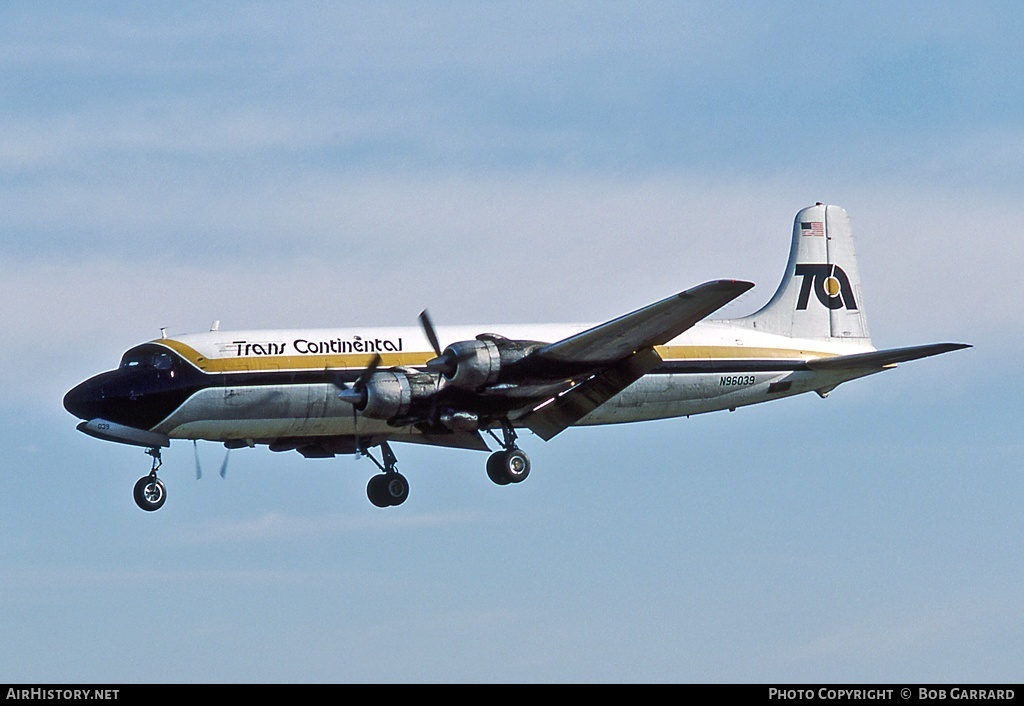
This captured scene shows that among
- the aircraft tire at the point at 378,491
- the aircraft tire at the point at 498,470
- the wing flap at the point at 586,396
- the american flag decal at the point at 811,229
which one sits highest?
the american flag decal at the point at 811,229

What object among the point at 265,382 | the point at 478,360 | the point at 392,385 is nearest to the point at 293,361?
the point at 265,382

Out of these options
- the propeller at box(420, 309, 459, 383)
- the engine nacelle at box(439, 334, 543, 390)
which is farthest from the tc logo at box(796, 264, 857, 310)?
the propeller at box(420, 309, 459, 383)

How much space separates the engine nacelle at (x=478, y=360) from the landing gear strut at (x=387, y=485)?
4.94 metres

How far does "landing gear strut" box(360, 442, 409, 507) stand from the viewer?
39812 millimetres

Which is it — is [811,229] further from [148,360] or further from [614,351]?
[148,360]

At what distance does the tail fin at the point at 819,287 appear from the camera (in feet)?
139

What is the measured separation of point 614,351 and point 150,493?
11.4 m

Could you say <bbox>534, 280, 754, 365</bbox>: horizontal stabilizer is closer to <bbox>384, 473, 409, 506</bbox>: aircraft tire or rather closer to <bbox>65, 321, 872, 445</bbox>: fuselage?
<bbox>65, 321, 872, 445</bbox>: fuselage

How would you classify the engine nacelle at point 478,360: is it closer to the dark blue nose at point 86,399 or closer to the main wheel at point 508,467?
the main wheel at point 508,467

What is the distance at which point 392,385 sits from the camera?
35.5 metres

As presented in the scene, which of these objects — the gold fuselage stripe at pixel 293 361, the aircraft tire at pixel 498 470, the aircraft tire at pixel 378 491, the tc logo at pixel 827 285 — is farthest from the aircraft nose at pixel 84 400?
the tc logo at pixel 827 285
